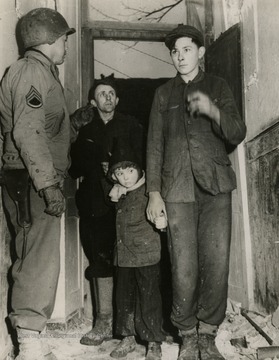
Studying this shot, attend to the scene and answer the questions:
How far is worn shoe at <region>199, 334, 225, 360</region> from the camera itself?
276 centimetres

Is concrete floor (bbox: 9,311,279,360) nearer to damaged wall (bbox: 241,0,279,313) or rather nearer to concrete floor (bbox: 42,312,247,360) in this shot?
concrete floor (bbox: 42,312,247,360)

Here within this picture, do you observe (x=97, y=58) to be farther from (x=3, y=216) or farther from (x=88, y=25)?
(x=3, y=216)

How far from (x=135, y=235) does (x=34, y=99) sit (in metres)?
1.19

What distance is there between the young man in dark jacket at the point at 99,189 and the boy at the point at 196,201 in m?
0.87

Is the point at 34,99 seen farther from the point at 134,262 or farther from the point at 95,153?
the point at 134,262

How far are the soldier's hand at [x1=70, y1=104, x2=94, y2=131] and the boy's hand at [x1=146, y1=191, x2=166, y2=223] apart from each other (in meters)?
1.30

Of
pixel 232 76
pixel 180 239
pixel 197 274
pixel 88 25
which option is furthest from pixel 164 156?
pixel 88 25

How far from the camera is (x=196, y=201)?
290 centimetres

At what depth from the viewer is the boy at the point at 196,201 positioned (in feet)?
9.24

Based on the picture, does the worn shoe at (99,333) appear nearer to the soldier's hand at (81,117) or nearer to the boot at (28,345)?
the boot at (28,345)

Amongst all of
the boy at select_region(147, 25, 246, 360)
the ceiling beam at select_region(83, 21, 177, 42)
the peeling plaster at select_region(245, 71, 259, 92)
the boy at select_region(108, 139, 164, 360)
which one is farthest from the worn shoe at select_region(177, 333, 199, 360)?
the ceiling beam at select_region(83, 21, 177, 42)

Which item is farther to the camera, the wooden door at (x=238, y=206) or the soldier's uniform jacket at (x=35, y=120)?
the wooden door at (x=238, y=206)

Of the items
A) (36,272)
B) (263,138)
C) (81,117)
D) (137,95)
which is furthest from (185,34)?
(137,95)

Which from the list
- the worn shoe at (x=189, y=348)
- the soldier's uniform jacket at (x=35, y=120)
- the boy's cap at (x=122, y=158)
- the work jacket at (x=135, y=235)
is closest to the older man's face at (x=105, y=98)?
the boy's cap at (x=122, y=158)
